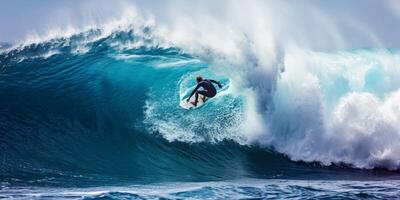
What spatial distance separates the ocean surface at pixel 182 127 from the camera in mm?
8492

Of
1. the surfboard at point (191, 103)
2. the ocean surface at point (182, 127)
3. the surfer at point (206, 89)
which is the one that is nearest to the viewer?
the ocean surface at point (182, 127)

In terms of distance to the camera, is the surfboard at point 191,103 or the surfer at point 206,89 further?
the surfboard at point 191,103

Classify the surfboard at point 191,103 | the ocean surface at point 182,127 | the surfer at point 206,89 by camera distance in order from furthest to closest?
1. the surfboard at point 191,103
2. the surfer at point 206,89
3. the ocean surface at point 182,127

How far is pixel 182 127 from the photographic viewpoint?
1149 centimetres

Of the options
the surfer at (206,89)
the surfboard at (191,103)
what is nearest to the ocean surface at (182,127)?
the surfboard at (191,103)

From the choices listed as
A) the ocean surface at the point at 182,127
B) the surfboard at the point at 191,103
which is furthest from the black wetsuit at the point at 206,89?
the ocean surface at the point at 182,127

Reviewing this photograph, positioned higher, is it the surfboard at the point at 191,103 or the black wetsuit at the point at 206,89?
the black wetsuit at the point at 206,89

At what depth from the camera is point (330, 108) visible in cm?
1151

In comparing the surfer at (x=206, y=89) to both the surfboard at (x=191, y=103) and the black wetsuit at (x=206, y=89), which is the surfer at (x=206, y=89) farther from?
the surfboard at (x=191, y=103)

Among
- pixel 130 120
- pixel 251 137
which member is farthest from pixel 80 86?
pixel 251 137

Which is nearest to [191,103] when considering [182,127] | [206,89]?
[206,89]

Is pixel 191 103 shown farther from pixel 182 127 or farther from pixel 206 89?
pixel 182 127

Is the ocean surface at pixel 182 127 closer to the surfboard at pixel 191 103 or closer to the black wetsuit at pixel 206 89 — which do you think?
the surfboard at pixel 191 103

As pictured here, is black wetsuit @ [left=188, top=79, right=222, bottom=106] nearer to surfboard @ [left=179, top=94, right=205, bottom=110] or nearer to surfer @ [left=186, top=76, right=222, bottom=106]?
surfer @ [left=186, top=76, right=222, bottom=106]
